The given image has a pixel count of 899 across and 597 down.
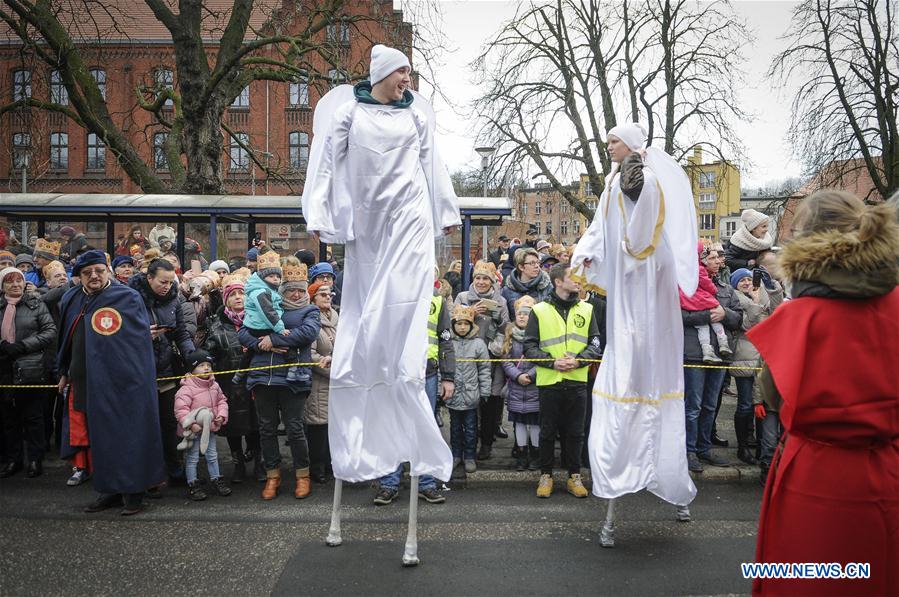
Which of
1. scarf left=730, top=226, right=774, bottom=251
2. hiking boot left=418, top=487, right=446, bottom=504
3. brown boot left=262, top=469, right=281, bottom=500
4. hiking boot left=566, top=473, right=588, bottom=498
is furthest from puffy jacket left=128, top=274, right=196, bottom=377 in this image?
scarf left=730, top=226, right=774, bottom=251

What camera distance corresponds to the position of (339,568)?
3.94 m

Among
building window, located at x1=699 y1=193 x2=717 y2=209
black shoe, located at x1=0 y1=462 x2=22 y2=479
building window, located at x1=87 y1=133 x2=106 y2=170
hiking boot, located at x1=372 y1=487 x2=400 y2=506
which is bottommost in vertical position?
black shoe, located at x1=0 y1=462 x2=22 y2=479

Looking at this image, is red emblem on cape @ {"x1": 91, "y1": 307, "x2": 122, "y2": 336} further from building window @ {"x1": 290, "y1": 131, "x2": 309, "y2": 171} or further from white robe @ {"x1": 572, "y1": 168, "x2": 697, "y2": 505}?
building window @ {"x1": 290, "y1": 131, "x2": 309, "y2": 171}

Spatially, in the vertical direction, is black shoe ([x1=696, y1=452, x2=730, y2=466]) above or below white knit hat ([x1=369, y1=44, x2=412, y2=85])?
below

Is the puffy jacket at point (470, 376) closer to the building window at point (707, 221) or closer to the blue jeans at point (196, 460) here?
the blue jeans at point (196, 460)

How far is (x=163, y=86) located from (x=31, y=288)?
1211 cm

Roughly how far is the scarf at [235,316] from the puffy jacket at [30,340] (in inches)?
63.4

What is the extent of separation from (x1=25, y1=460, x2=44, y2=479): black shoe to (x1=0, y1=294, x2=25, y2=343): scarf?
1100 mm

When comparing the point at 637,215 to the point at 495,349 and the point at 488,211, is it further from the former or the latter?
the point at 488,211

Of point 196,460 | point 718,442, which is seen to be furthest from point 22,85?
point 718,442

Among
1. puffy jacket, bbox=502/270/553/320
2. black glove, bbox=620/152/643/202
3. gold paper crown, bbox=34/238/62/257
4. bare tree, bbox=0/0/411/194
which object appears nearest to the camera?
black glove, bbox=620/152/643/202

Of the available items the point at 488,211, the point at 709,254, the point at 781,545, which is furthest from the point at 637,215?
the point at 488,211

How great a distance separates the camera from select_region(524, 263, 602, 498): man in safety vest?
18.2 feet

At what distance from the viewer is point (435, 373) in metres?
5.95
